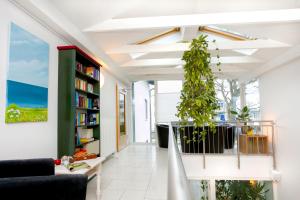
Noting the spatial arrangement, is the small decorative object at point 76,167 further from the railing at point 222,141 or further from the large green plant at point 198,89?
the railing at point 222,141

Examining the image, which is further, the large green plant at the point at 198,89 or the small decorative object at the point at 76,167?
the large green plant at the point at 198,89

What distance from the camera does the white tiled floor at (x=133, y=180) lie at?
3.11 metres

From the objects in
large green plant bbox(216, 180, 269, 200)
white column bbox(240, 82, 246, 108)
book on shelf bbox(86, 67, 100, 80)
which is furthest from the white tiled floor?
white column bbox(240, 82, 246, 108)

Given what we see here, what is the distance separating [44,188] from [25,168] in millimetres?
849

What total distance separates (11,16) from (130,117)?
6.49 m

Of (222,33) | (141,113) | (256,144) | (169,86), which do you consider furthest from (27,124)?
(141,113)

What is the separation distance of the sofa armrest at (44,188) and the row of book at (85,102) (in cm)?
219

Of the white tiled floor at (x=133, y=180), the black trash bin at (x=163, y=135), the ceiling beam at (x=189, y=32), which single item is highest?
the ceiling beam at (x=189, y=32)

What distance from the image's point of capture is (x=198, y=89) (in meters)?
3.37

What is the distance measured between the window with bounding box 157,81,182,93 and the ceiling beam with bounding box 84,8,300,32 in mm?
5374

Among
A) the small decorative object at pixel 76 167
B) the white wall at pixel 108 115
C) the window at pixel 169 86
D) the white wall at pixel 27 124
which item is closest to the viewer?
the white wall at pixel 27 124

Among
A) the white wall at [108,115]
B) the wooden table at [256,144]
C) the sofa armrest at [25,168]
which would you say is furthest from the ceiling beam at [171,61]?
the sofa armrest at [25,168]

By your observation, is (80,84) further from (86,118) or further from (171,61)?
(171,61)

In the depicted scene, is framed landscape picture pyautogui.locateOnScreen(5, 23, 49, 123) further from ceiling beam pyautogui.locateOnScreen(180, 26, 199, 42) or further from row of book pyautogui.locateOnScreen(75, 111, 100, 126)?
ceiling beam pyautogui.locateOnScreen(180, 26, 199, 42)
